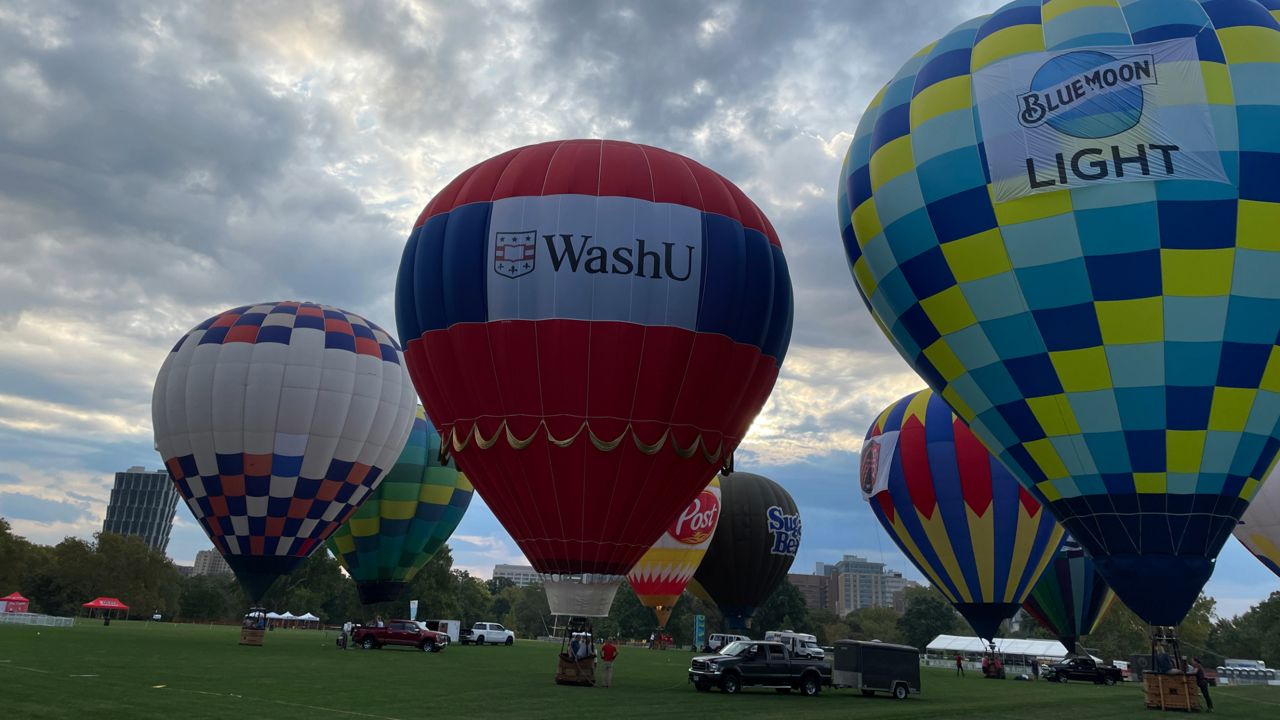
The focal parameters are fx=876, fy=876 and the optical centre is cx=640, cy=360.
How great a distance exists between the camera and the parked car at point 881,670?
20078 mm

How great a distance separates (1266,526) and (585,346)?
2259 cm

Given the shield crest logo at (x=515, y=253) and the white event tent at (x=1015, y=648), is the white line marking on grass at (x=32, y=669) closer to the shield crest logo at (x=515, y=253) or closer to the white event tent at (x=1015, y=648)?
the shield crest logo at (x=515, y=253)

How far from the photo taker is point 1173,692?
1438 centimetres

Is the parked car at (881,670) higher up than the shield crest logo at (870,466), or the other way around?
the shield crest logo at (870,466)

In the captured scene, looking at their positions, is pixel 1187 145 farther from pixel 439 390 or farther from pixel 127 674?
pixel 127 674

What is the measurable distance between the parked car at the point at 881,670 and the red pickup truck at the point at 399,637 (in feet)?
55.6

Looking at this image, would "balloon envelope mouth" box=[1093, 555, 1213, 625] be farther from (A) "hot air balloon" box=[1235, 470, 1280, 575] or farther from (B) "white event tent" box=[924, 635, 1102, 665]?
(B) "white event tent" box=[924, 635, 1102, 665]

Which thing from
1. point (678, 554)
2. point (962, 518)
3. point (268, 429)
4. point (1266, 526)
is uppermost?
point (268, 429)

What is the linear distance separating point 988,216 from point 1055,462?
13.9 ft

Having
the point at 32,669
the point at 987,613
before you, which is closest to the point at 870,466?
the point at 987,613

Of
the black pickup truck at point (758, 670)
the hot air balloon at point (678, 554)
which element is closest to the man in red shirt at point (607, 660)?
the black pickup truck at point (758, 670)

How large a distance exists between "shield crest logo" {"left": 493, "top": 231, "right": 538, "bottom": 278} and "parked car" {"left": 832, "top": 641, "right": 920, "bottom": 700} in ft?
37.1

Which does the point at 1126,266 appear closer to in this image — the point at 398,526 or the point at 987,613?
the point at 987,613

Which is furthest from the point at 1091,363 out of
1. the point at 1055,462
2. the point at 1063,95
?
the point at 1063,95
